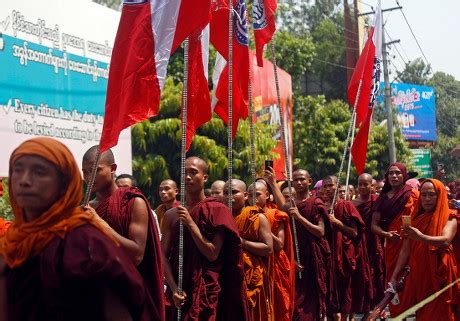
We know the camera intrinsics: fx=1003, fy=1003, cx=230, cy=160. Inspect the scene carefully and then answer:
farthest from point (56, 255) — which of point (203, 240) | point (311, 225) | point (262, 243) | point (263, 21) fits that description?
point (311, 225)

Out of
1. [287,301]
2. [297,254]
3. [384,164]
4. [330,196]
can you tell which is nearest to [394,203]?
[330,196]

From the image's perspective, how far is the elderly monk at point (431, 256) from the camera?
745cm

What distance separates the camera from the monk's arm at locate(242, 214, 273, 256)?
7668mm

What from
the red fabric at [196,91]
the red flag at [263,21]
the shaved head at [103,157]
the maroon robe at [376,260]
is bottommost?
the maroon robe at [376,260]

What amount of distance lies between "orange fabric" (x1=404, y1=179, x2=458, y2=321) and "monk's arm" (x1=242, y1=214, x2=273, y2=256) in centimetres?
116

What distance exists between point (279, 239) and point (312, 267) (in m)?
1.70

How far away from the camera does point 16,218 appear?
343 cm

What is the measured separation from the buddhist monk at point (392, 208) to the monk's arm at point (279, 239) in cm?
217

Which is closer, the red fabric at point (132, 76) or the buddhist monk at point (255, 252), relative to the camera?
the red fabric at point (132, 76)

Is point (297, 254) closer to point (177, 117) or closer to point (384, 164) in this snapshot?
point (177, 117)

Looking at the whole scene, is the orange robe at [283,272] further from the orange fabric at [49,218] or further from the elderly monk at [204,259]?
the orange fabric at [49,218]

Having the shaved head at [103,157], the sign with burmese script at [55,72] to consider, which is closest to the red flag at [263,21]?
the shaved head at [103,157]

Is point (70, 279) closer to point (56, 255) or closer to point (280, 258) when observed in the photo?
point (56, 255)

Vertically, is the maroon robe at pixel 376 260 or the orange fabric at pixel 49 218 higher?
the orange fabric at pixel 49 218
